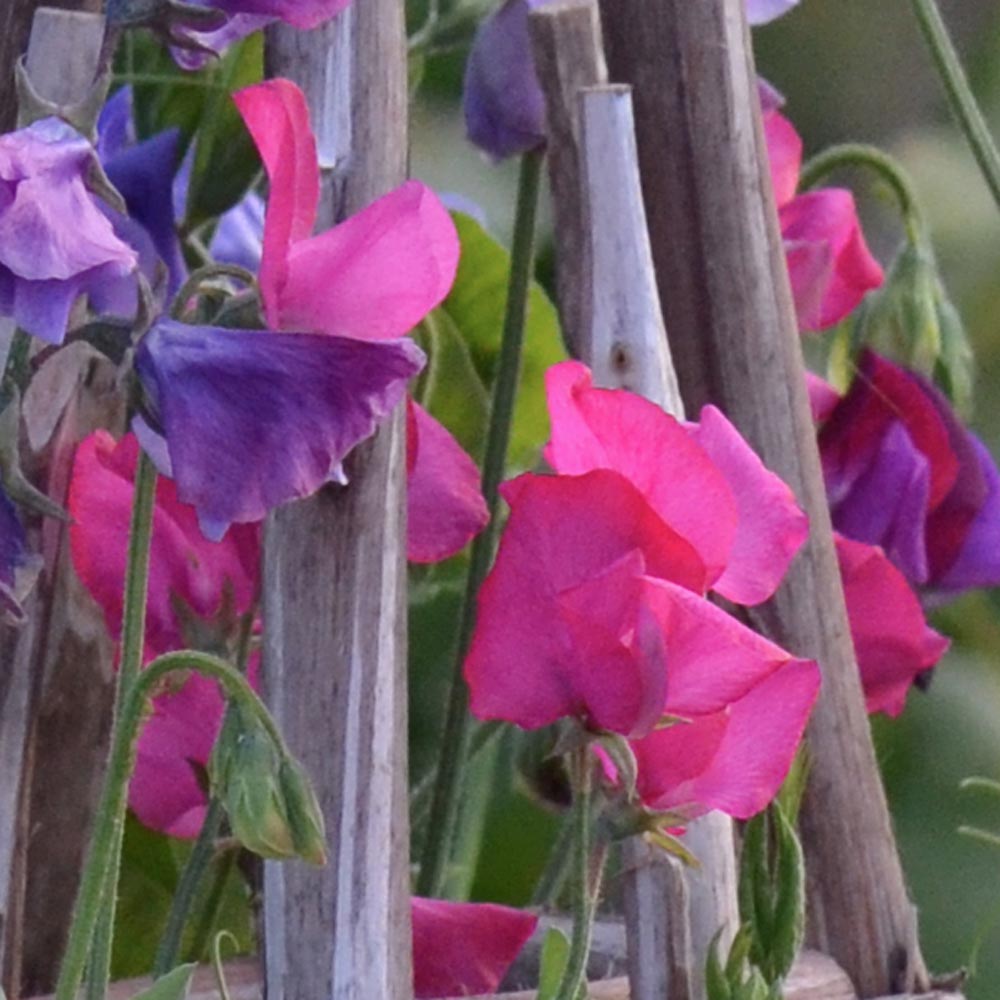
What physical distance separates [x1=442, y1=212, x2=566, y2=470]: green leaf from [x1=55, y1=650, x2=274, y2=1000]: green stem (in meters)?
0.39

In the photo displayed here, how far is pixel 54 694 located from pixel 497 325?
1.00 feet

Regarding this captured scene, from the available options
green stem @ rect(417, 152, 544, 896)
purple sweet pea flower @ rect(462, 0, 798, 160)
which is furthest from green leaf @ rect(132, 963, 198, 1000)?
purple sweet pea flower @ rect(462, 0, 798, 160)

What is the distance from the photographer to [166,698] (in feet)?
1.68

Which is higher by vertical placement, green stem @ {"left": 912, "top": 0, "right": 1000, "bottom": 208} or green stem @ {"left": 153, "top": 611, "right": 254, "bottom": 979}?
green stem @ {"left": 912, "top": 0, "right": 1000, "bottom": 208}

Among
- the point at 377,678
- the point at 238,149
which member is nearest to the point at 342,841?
the point at 377,678

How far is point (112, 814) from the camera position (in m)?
0.36

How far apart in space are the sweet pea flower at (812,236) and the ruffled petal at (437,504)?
23 cm

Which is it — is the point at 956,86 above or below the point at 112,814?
above

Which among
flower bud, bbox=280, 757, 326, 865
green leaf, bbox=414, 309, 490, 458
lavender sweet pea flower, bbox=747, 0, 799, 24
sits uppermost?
lavender sweet pea flower, bbox=747, 0, 799, 24

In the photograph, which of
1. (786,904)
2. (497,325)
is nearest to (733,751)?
(786,904)

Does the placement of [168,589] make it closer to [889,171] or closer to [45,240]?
[45,240]

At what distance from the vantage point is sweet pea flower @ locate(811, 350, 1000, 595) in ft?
2.08

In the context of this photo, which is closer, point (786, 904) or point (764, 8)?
point (786, 904)

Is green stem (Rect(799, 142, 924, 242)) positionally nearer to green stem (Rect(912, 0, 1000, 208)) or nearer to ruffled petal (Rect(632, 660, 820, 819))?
green stem (Rect(912, 0, 1000, 208))
